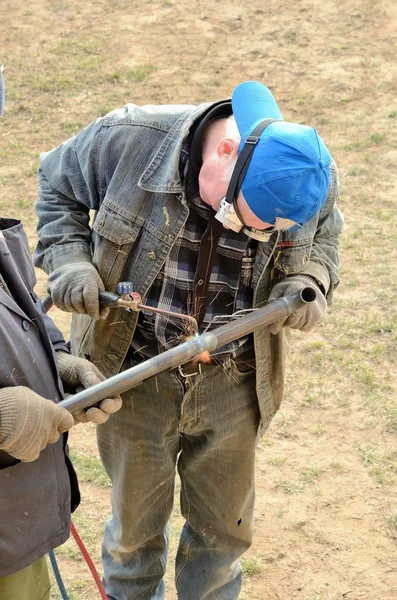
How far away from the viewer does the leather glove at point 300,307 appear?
2.89 metres

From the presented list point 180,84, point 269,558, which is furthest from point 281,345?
point 180,84

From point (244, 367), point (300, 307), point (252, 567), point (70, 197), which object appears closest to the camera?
point (300, 307)

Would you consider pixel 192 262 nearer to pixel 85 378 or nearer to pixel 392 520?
pixel 85 378

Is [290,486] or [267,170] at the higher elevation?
[267,170]

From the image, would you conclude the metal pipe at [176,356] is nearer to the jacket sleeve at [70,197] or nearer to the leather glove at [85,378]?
the leather glove at [85,378]

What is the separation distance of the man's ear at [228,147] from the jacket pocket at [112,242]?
48 cm

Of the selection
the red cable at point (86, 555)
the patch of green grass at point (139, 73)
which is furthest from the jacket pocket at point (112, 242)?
the patch of green grass at point (139, 73)

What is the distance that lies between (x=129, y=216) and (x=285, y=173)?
69 cm

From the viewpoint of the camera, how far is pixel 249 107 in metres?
2.61

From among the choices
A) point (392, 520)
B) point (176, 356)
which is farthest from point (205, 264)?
point (392, 520)

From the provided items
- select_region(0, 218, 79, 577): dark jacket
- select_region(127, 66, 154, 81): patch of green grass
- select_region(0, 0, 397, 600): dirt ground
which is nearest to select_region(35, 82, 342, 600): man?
select_region(0, 218, 79, 577): dark jacket

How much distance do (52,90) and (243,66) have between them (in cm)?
234

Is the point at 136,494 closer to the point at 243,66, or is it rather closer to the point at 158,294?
the point at 158,294

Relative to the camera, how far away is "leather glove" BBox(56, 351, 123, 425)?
8.55 ft
